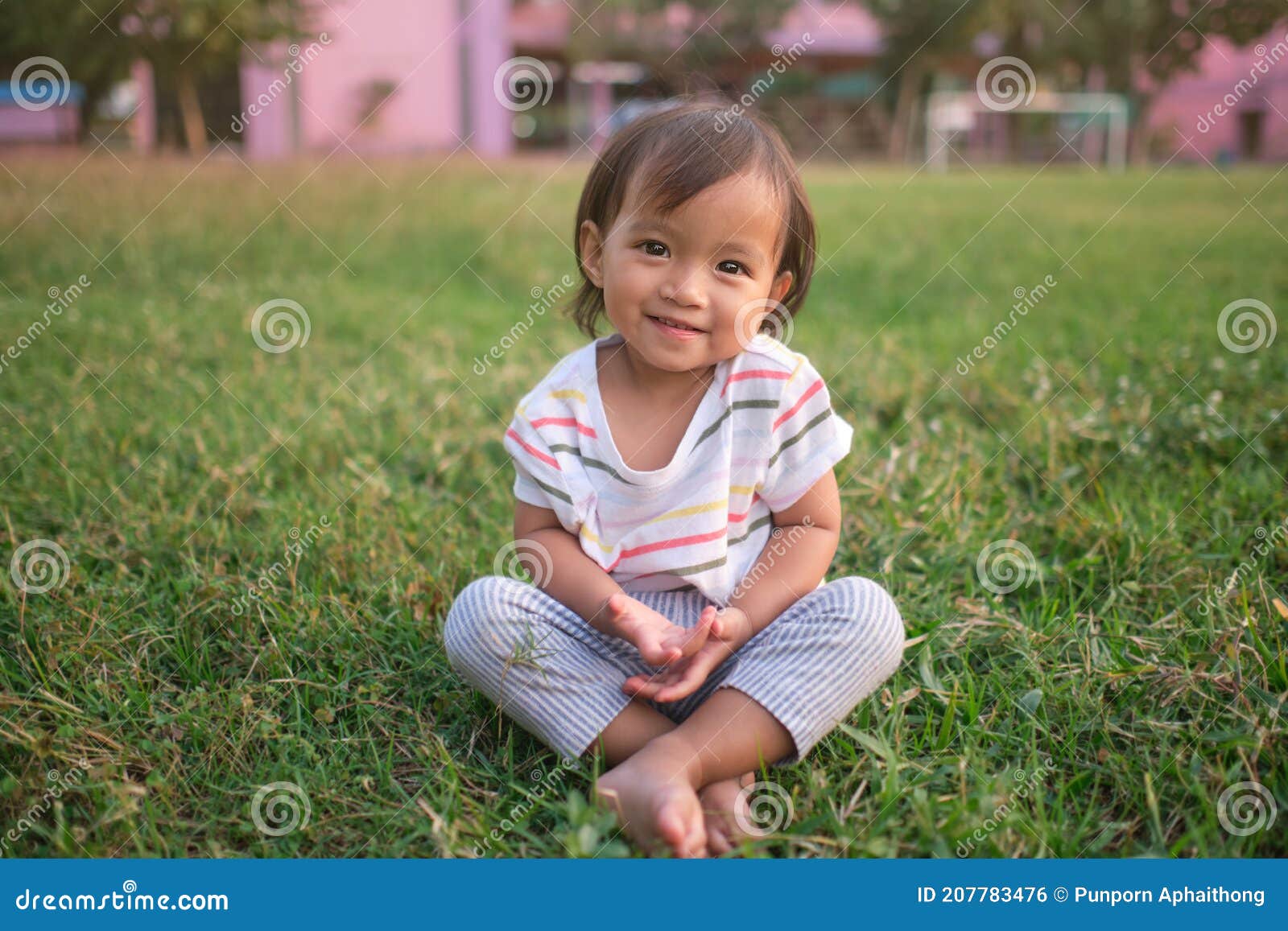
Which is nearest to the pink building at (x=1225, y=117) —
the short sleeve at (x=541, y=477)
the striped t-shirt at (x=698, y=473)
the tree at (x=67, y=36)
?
the tree at (x=67, y=36)

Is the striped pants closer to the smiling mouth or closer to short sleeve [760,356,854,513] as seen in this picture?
short sleeve [760,356,854,513]

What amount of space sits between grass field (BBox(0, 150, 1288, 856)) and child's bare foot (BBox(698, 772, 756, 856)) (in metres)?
0.06

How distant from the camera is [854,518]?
7.18 ft

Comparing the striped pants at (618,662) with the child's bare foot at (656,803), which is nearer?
the child's bare foot at (656,803)

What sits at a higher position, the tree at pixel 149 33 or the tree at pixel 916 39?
the tree at pixel 916 39

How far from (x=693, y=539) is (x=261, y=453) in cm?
147

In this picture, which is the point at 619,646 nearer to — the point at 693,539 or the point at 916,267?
the point at 693,539

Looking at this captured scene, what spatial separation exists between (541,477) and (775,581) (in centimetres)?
41

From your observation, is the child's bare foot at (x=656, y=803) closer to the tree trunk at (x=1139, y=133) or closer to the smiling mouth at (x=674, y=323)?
the smiling mouth at (x=674, y=323)

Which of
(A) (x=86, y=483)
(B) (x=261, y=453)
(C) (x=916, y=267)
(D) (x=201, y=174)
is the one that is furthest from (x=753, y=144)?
(D) (x=201, y=174)

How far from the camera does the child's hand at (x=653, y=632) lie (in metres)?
1.39

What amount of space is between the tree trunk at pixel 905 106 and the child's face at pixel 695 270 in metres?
22.0

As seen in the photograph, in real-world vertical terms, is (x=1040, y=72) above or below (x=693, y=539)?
above

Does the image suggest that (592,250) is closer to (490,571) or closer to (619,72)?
(490,571)
